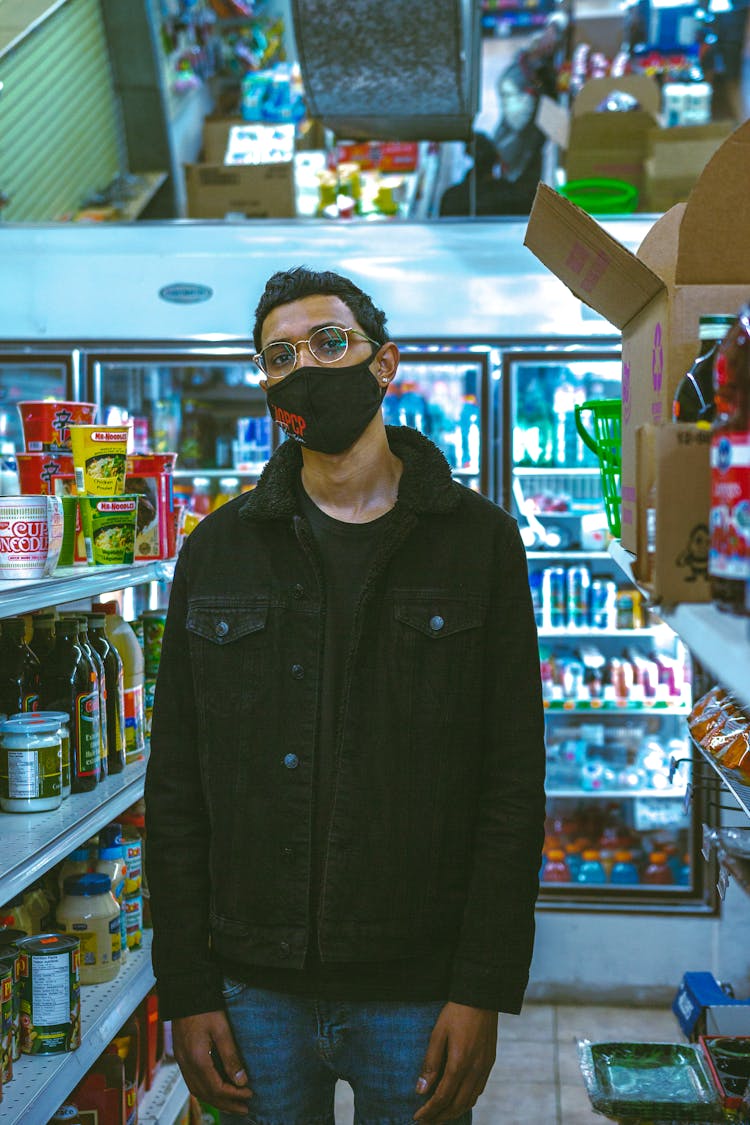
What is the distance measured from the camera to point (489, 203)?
5.16 meters

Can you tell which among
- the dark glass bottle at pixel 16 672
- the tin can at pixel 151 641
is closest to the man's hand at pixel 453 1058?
the dark glass bottle at pixel 16 672

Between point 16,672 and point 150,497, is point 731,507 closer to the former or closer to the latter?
point 16,672

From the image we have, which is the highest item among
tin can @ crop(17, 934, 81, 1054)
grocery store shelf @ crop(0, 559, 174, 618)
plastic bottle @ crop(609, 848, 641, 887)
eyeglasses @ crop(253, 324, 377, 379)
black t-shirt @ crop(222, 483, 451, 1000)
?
eyeglasses @ crop(253, 324, 377, 379)

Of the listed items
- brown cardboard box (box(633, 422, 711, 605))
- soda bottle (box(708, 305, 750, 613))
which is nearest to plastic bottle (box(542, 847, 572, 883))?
brown cardboard box (box(633, 422, 711, 605))

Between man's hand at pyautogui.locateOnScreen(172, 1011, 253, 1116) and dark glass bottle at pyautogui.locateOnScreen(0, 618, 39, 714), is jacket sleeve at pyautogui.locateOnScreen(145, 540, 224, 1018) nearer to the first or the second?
man's hand at pyautogui.locateOnScreen(172, 1011, 253, 1116)

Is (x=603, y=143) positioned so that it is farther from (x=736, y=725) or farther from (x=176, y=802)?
(x=176, y=802)

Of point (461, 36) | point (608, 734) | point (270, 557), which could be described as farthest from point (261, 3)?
point (270, 557)

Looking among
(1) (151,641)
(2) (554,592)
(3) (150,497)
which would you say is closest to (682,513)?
(3) (150,497)

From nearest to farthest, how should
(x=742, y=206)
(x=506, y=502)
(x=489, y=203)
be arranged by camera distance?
(x=742, y=206), (x=506, y=502), (x=489, y=203)

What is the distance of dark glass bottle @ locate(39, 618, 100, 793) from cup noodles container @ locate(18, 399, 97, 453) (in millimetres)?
413

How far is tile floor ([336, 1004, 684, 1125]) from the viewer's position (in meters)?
3.68

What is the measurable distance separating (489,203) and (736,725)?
3.66 m

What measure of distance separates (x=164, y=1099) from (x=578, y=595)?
2699 mm

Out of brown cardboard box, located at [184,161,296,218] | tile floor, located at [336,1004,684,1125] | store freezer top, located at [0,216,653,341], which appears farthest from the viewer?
brown cardboard box, located at [184,161,296,218]
